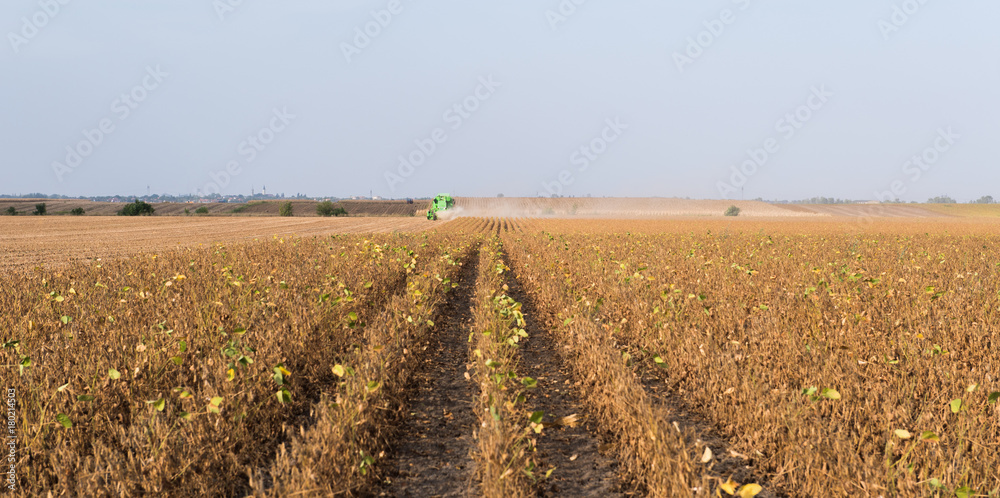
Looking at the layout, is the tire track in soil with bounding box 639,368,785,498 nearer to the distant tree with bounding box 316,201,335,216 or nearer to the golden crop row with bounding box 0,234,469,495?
the golden crop row with bounding box 0,234,469,495

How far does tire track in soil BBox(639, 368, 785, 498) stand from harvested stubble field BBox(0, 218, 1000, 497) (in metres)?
0.02

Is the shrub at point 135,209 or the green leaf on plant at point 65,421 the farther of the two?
→ the shrub at point 135,209

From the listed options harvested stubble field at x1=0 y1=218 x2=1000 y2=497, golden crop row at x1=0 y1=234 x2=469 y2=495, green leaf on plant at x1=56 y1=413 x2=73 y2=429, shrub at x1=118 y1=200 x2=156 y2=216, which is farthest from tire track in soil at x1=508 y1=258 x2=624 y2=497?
shrub at x1=118 y1=200 x2=156 y2=216

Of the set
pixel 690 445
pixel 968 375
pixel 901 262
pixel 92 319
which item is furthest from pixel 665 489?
pixel 901 262

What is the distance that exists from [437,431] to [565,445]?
3.34 ft

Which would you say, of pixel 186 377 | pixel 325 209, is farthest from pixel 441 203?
pixel 186 377

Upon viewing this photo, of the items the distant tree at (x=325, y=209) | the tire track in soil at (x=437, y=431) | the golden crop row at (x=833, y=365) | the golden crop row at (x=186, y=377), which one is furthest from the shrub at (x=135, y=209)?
the tire track in soil at (x=437, y=431)

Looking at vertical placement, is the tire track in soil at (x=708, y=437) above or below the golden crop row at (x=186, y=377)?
below

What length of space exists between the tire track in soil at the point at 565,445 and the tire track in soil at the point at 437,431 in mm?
568

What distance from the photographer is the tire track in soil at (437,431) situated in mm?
3297

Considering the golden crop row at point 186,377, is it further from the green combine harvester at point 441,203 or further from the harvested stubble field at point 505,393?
the green combine harvester at point 441,203

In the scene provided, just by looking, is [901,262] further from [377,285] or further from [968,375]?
[377,285]

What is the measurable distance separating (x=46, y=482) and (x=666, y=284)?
26.0 feet

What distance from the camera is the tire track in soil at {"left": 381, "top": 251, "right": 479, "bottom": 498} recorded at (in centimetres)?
330
